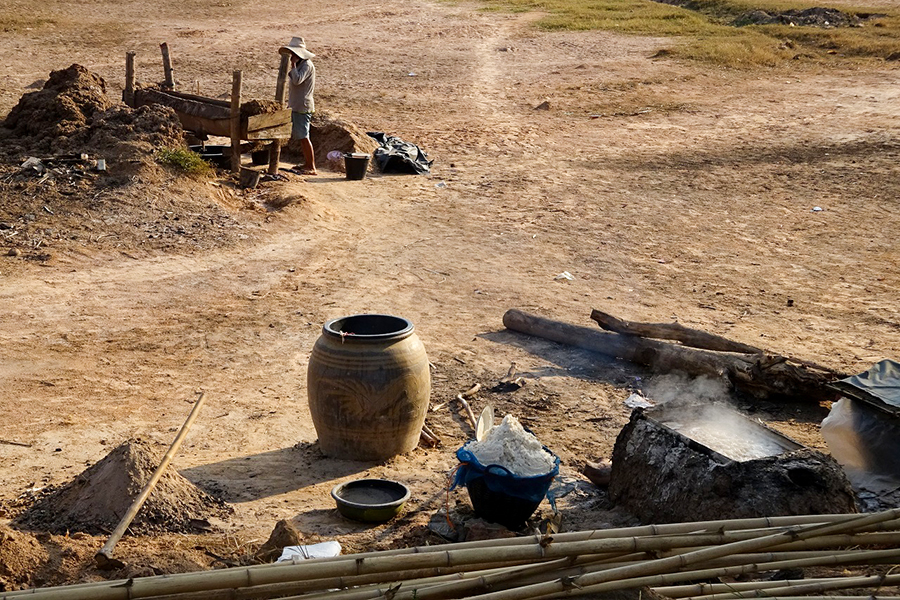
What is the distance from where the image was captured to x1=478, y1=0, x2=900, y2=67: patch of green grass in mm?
23219

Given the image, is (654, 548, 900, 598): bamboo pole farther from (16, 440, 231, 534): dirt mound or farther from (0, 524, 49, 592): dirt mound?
(0, 524, 49, 592): dirt mound

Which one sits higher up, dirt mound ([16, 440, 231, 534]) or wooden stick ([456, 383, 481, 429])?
dirt mound ([16, 440, 231, 534])

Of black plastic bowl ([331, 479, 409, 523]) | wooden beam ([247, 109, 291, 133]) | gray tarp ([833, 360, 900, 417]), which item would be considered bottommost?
black plastic bowl ([331, 479, 409, 523])

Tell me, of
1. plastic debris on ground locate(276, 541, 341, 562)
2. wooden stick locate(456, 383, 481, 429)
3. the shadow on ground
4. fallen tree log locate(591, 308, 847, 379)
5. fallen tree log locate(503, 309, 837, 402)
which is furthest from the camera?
fallen tree log locate(591, 308, 847, 379)

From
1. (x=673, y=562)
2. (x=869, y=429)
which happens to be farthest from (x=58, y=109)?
(x=673, y=562)

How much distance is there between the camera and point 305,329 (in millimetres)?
7613

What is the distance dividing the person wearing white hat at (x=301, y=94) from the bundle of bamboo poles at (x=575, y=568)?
947cm

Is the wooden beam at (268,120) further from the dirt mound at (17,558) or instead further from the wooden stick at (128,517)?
the dirt mound at (17,558)

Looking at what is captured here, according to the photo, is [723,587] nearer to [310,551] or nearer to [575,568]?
[575,568]

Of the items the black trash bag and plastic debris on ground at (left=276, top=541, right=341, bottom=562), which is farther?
the black trash bag

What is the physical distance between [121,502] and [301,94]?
860 centimetres

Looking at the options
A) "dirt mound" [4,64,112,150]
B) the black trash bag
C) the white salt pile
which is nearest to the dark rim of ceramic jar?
the white salt pile

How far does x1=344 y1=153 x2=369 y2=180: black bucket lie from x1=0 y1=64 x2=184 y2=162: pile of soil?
2.25 m

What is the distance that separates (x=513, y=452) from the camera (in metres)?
4.61
